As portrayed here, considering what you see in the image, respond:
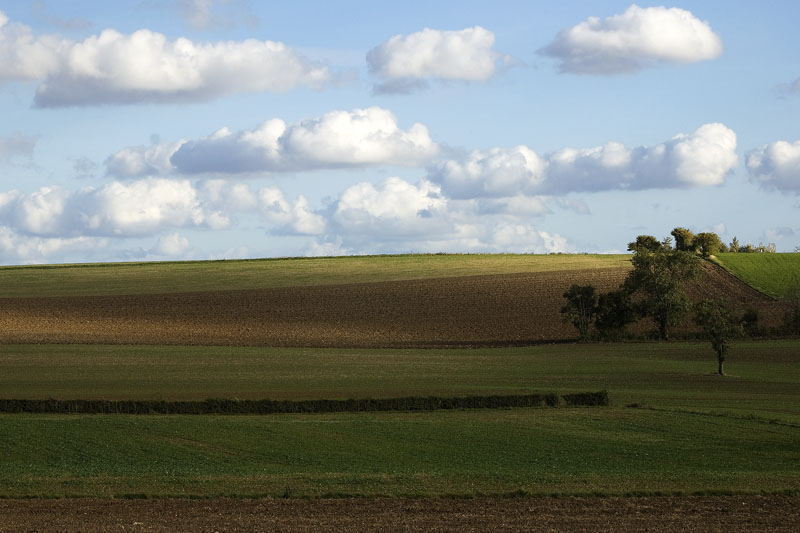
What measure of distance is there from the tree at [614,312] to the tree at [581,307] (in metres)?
0.74

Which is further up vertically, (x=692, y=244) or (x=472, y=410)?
(x=692, y=244)

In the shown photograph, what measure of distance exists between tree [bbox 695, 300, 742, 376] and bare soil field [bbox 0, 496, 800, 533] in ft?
122

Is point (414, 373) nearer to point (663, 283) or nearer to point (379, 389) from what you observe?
point (379, 389)

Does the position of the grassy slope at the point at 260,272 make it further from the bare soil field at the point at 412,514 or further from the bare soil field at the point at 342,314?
the bare soil field at the point at 412,514

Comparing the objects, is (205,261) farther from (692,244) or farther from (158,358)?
(158,358)

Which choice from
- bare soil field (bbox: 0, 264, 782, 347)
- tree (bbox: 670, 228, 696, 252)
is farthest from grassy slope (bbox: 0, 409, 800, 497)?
tree (bbox: 670, 228, 696, 252)

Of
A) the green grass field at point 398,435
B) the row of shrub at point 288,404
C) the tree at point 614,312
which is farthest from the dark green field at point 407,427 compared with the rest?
the tree at point 614,312

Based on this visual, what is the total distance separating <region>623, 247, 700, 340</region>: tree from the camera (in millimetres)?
78812

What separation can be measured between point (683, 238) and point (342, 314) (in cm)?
6373

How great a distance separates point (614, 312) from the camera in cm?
7944

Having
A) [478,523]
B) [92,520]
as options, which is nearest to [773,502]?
[478,523]

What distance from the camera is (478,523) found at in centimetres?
1861

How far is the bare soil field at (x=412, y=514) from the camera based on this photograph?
716 inches

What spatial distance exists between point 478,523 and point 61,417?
23.9m
